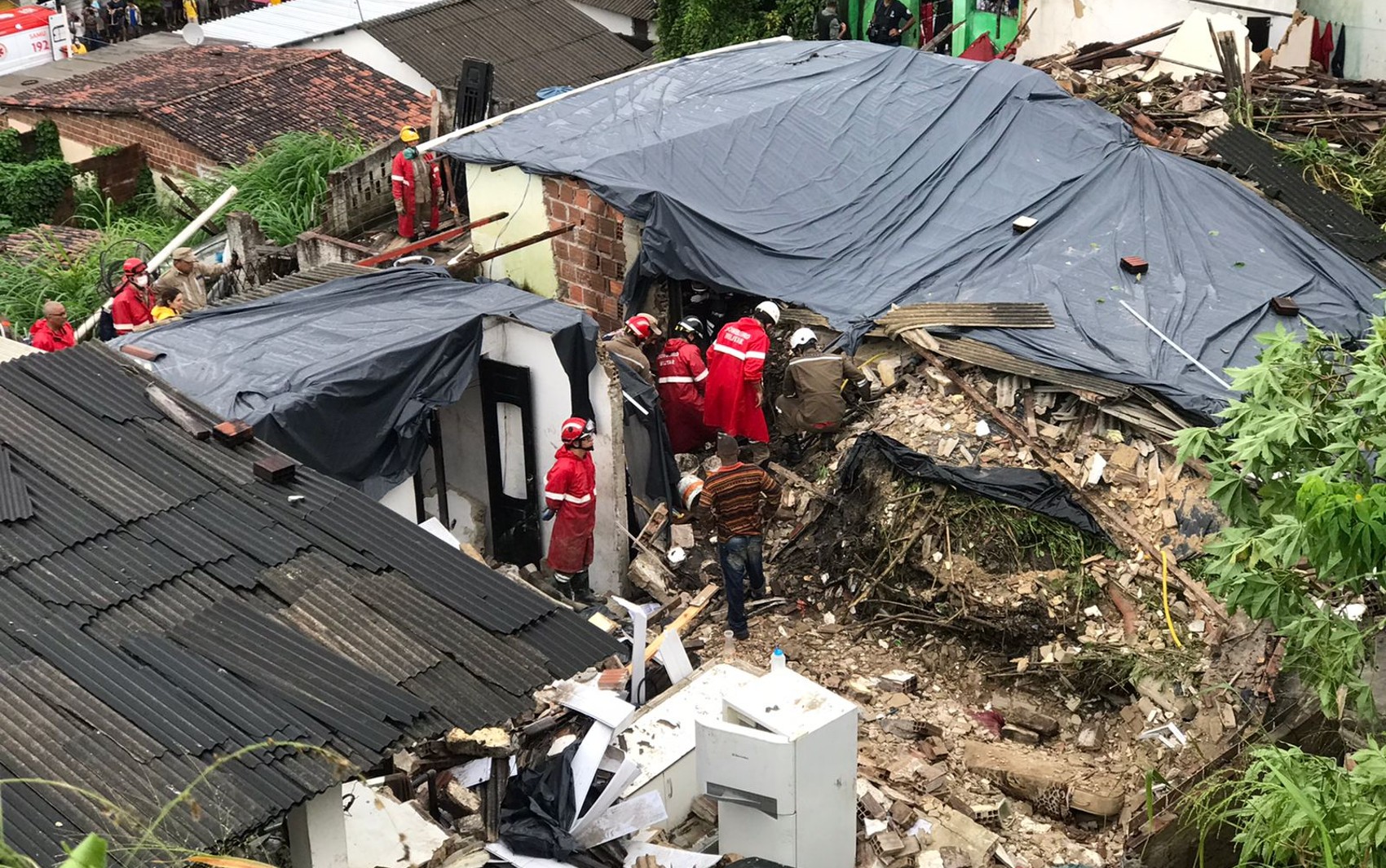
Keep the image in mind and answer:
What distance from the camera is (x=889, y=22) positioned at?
2312 cm

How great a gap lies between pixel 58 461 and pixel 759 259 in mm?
7492

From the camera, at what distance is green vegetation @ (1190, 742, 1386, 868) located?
5.81 meters

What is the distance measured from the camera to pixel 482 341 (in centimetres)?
1219

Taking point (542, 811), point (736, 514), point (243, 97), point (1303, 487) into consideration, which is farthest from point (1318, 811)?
point (243, 97)

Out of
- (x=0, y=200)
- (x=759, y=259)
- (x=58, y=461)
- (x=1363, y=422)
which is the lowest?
(x=0, y=200)

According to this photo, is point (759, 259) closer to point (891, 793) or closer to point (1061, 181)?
point (1061, 181)

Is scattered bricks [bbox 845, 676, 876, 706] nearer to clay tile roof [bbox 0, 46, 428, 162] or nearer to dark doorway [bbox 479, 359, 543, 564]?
dark doorway [bbox 479, 359, 543, 564]

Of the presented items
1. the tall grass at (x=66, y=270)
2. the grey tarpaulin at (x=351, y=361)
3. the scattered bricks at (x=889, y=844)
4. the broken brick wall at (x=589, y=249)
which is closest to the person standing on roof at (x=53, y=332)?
the grey tarpaulin at (x=351, y=361)

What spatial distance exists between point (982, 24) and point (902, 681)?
14191mm

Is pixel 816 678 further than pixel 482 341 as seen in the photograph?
No

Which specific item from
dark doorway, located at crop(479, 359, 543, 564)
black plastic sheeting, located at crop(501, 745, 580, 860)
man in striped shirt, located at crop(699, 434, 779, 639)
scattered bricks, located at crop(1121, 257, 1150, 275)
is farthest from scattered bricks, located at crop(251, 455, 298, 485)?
scattered bricks, located at crop(1121, 257, 1150, 275)

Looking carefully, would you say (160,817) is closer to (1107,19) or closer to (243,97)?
(1107,19)

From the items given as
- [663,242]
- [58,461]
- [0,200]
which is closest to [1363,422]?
[58,461]

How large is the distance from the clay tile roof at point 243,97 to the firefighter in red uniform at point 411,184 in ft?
23.5
